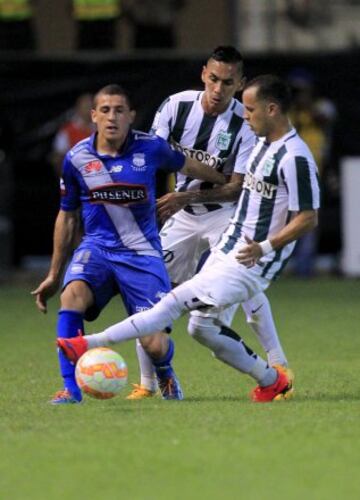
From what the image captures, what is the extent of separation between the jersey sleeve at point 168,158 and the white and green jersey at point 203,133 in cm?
51

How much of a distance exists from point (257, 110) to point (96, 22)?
11868 mm

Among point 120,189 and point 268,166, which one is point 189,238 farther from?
point 268,166

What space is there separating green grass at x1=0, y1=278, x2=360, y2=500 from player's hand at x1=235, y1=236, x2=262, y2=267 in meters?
0.83

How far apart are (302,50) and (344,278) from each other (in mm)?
3067

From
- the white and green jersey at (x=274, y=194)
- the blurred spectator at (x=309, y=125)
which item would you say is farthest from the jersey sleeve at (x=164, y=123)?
the blurred spectator at (x=309, y=125)

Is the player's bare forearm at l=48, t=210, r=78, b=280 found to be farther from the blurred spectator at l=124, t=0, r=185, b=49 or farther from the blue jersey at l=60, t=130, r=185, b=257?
the blurred spectator at l=124, t=0, r=185, b=49

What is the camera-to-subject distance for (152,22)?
832 inches

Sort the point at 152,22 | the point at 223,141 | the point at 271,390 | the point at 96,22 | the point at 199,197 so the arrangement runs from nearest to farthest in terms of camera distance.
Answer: the point at 271,390
the point at 199,197
the point at 223,141
the point at 96,22
the point at 152,22

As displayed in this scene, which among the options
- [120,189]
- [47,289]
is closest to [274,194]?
[120,189]

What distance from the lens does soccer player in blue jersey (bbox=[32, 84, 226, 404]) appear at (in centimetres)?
964

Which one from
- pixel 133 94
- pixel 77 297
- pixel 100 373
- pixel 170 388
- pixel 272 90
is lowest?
pixel 133 94

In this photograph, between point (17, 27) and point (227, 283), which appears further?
point (17, 27)

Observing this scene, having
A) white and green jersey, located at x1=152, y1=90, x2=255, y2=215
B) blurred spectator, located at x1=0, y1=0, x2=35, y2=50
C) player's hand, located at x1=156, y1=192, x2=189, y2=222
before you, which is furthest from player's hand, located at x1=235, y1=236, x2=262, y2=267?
blurred spectator, located at x1=0, y1=0, x2=35, y2=50

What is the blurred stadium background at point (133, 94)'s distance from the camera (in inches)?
803
